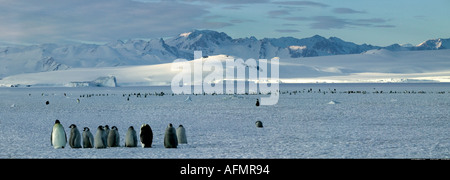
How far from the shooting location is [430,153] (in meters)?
14.4

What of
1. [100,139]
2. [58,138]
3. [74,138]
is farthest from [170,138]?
[58,138]

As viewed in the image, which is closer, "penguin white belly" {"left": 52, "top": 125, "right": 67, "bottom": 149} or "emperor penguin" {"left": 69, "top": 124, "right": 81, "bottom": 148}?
"emperor penguin" {"left": 69, "top": 124, "right": 81, "bottom": 148}

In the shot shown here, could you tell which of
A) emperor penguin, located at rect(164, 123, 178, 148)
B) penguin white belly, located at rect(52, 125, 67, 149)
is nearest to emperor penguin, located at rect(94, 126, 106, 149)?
penguin white belly, located at rect(52, 125, 67, 149)

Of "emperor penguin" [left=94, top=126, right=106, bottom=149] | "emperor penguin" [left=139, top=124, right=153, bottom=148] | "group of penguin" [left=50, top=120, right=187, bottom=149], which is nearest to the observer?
"emperor penguin" [left=94, top=126, right=106, bottom=149]

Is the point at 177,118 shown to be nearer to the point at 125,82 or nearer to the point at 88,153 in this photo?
the point at 88,153

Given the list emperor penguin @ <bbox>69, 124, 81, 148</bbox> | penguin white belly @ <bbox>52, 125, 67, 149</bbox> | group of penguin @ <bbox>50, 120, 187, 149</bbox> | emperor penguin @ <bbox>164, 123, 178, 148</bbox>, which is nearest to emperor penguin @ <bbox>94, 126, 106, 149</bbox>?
group of penguin @ <bbox>50, 120, 187, 149</bbox>

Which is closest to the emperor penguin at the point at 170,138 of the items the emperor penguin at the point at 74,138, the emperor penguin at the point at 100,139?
the emperor penguin at the point at 100,139

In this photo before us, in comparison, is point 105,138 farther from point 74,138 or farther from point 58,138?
point 58,138

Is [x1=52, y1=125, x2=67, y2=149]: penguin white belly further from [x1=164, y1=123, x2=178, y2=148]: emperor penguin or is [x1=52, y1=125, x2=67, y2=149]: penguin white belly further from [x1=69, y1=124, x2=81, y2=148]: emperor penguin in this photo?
[x1=164, y1=123, x2=178, y2=148]: emperor penguin

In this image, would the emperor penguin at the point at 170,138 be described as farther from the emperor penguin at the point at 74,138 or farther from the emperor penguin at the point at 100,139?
the emperor penguin at the point at 74,138

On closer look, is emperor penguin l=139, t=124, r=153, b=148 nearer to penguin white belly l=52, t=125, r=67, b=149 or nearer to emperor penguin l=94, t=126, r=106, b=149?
emperor penguin l=94, t=126, r=106, b=149

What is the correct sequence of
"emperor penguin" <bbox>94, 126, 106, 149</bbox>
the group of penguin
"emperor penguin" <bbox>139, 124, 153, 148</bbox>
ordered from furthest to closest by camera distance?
"emperor penguin" <bbox>139, 124, 153, 148</bbox>
the group of penguin
"emperor penguin" <bbox>94, 126, 106, 149</bbox>
